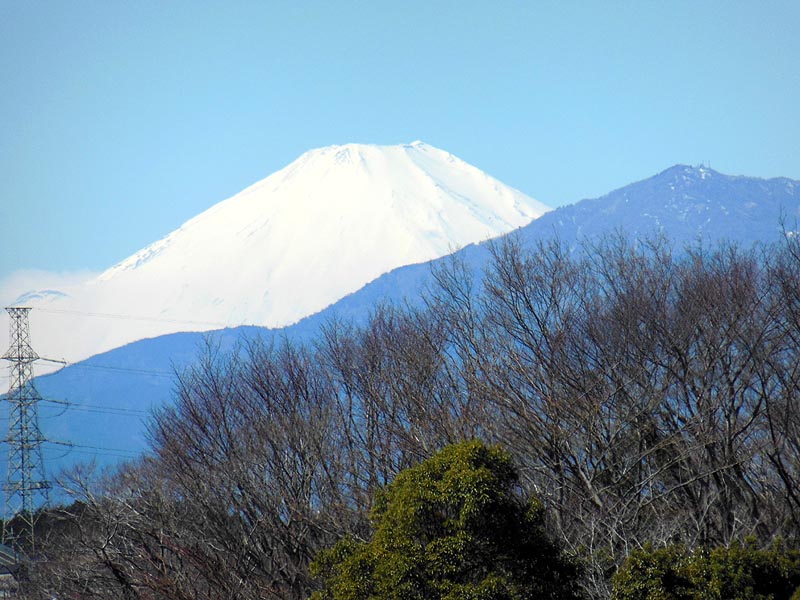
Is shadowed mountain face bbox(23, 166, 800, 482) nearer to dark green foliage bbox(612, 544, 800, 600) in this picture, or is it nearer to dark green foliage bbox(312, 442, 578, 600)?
dark green foliage bbox(312, 442, 578, 600)

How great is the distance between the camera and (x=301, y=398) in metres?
22.6

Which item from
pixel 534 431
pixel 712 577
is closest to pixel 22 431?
pixel 534 431

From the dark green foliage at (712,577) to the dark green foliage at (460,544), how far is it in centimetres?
87

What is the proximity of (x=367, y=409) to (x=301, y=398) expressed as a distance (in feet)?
8.54

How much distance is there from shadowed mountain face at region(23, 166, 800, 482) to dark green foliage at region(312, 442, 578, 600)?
398ft

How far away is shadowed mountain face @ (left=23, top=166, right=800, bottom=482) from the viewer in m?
142

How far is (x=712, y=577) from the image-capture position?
10.2 metres

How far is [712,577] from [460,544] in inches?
102

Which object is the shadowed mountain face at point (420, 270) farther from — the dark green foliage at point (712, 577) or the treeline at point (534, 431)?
the dark green foliage at point (712, 577)

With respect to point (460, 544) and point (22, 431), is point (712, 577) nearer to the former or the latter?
point (460, 544)

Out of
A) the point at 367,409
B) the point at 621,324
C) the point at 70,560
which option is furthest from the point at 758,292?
the point at 70,560

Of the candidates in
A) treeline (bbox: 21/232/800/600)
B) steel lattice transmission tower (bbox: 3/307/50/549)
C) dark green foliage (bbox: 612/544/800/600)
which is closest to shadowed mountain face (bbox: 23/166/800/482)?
steel lattice transmission tower (bbox: 3/307/50/549)

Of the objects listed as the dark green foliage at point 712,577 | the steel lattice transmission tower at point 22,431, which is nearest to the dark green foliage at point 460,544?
the dark green foliage at point 712,577

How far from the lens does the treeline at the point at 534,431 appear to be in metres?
15.8
